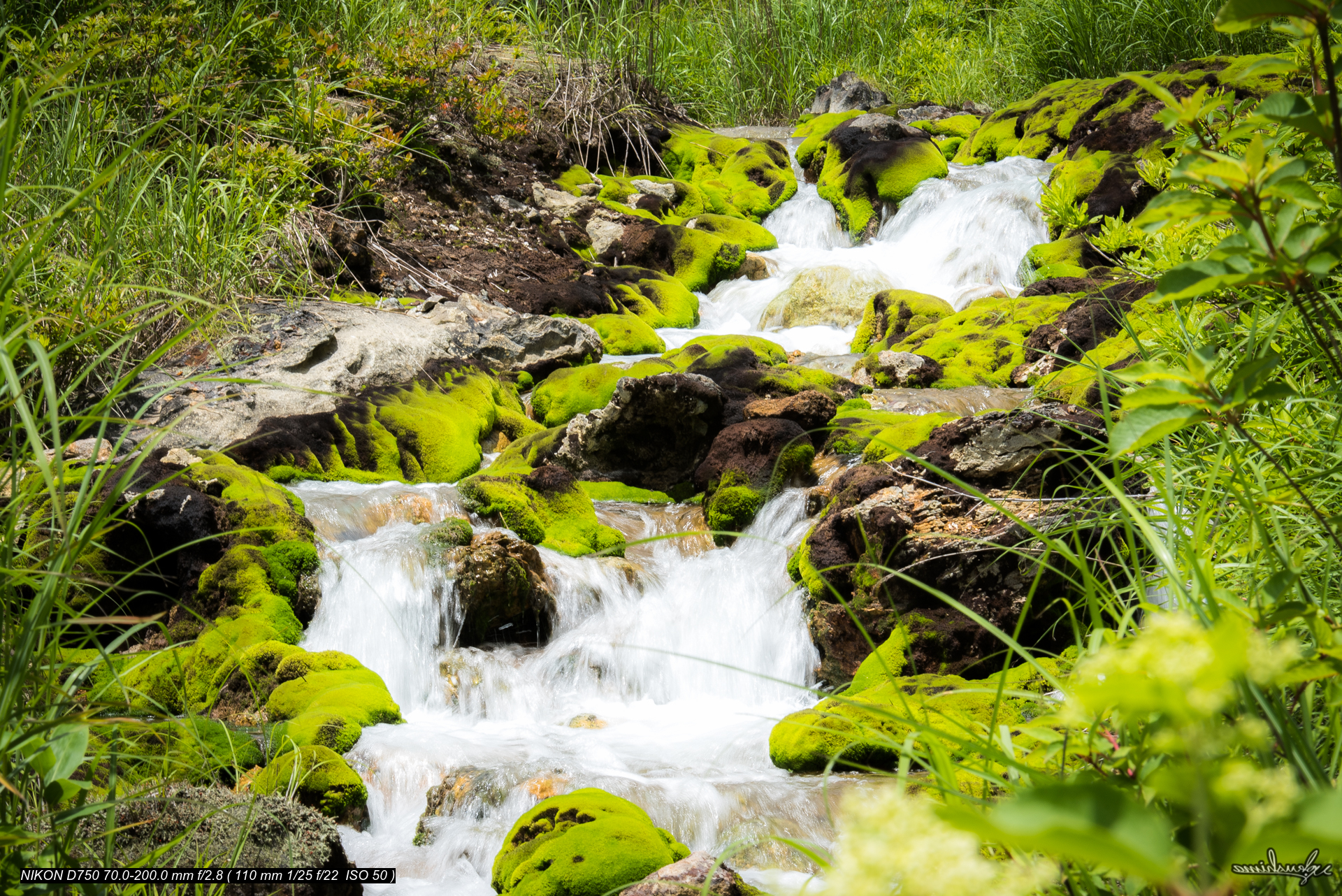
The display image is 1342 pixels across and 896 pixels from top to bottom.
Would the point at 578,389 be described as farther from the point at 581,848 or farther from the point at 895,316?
the point at 581,848

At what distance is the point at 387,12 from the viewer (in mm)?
10953

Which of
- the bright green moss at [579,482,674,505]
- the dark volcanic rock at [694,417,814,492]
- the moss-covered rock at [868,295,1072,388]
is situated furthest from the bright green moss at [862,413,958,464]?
the moss-covered rock at [868,295,1072,388]

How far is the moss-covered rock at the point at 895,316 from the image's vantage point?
891 centimetres

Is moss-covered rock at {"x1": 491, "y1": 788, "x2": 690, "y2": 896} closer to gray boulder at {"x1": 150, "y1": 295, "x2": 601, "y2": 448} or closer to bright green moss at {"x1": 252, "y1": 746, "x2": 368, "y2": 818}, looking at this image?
bright green moss at {"x1": 252, "y1": 746, "x2": 368, "y2": 818}

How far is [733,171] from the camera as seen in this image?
44.5 feet

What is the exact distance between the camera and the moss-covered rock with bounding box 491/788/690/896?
8.84 feet

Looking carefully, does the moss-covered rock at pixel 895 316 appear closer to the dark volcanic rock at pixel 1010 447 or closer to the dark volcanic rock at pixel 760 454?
the dark volcanic rock at pixel 760 454

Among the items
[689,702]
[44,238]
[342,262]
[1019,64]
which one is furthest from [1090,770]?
[1019,64]

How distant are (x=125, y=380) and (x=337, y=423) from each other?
17.7 feet

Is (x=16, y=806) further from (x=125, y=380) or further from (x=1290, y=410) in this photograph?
(x=1290, y=410)

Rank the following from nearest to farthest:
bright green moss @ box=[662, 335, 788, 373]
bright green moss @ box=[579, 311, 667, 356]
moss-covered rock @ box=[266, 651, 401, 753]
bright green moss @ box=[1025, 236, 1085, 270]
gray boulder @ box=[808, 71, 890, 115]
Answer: moss-covered rock @ box=[266, 651, 401, 753] → bright green moss @ box=[662, 335, 788, 373] → bright green moss @ box=[1025, 236, 1085, 270] → bright green moss @ box=[579, 311, 667, 356] → gray boulder @ box=[808, 71, 890, 115]

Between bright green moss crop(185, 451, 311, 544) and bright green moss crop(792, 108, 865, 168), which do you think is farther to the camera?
bright green moss crop(792, 108, 865, 168)

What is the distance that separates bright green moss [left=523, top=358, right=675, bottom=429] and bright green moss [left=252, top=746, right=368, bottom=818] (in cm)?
463

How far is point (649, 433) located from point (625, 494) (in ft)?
1.79
